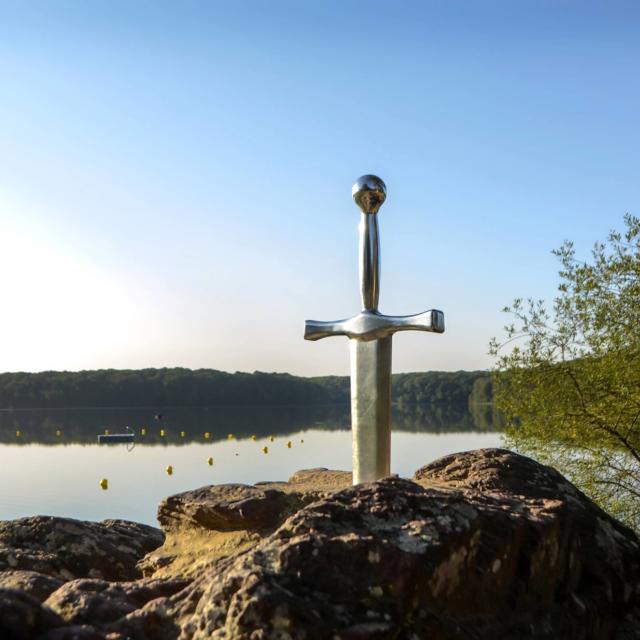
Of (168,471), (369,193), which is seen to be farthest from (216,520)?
(168,471)

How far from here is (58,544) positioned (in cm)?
495

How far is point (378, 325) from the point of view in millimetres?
4574

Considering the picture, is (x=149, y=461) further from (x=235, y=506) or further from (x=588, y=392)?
(x=235, y=506)

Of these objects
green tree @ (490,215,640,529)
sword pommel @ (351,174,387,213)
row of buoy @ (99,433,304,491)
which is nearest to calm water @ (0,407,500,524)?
row of buoy @ (99,433,304,491)

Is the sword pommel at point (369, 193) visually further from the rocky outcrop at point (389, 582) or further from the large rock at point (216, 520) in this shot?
the rocky outcrop at point (389, 582)

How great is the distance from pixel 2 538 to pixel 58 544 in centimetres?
38

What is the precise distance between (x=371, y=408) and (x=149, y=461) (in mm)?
55615

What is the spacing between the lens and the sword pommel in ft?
15.5

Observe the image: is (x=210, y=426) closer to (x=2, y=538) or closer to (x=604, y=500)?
(x=604, y=500)

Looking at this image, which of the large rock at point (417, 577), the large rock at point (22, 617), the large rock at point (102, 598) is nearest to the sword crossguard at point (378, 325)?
the large rock at point (417, 577)

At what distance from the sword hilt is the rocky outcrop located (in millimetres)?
1544

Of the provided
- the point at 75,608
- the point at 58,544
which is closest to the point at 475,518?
the point at 75,608

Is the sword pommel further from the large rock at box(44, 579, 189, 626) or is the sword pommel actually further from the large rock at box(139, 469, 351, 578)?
the large rock at box(44, 579, 189, 626)

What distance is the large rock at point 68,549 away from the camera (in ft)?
15.1
